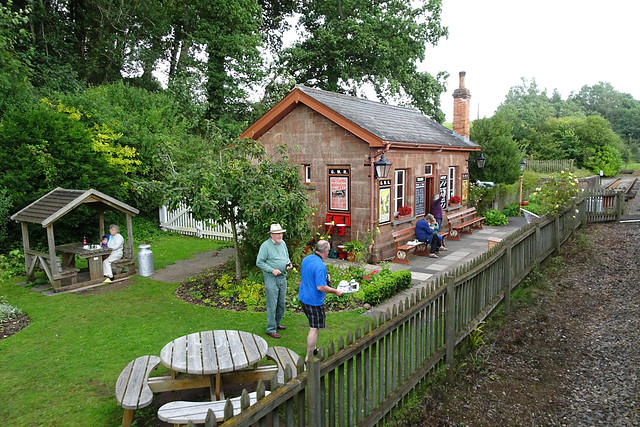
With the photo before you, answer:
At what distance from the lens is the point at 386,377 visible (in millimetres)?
4516

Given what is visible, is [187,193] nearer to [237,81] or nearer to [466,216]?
[466,216]

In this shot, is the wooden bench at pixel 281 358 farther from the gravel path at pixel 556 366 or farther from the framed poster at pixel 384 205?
the framed poster at pixel 384 205

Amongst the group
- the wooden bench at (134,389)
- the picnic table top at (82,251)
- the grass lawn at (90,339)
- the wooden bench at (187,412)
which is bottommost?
the grass lawn at (90,339)

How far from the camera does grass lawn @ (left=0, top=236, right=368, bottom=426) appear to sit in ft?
17.3

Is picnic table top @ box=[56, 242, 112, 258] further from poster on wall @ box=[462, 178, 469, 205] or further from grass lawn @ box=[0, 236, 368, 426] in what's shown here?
poster on wall @ box=[462, 178, 469, 205]

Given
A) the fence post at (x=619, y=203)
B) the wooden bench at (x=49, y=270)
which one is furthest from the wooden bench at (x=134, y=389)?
the fence post at (x=619, y=203)

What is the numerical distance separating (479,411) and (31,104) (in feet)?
56.3

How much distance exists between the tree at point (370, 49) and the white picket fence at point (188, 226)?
1565 cm

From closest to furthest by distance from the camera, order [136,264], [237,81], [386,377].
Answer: [386,377] → [136,264] → [237,81]

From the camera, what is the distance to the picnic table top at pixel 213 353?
178 inches

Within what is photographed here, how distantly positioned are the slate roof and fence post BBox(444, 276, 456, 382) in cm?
754

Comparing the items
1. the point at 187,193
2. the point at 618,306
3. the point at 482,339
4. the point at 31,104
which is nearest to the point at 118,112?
the point at 31,104

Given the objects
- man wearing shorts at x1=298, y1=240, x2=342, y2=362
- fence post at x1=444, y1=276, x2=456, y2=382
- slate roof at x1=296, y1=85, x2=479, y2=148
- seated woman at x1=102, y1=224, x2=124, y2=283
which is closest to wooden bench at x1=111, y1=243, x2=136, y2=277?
seated woman at x1=102, y1=224, x2=124, y2=283

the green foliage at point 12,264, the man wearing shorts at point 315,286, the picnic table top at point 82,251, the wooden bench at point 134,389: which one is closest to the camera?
the wooden bench at point 134,389
